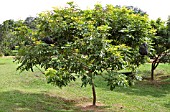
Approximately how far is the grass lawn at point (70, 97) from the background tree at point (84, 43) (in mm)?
967

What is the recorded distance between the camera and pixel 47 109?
8.69m

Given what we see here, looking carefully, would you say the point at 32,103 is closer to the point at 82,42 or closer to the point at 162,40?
the point at 82,42

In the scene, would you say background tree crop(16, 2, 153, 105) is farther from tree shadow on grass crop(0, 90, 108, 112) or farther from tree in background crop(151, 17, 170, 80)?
tree in background crop(151, 17, 170, 80)

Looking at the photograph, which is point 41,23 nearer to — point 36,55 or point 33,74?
point 36,55

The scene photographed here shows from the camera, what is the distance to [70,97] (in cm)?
1094

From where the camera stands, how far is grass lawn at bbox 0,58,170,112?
9.16m

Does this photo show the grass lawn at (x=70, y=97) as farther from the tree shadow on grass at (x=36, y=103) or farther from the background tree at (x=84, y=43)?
the background tree at (x=84, y=43)

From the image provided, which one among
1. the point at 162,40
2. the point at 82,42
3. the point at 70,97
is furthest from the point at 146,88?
the point at 82,42

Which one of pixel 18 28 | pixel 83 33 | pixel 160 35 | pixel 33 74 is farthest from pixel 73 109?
pixel 160 35

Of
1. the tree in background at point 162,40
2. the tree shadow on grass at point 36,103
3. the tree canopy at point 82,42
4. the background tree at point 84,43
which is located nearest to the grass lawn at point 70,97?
the tree shadow on grass at point 36,103

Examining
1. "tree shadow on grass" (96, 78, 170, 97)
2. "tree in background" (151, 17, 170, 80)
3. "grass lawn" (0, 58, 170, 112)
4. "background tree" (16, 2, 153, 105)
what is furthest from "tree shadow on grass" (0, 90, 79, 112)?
"tree in background" (151, 17, 170, 80)

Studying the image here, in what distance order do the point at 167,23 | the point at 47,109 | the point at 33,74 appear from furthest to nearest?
A: the point at 167,23
the point at 33,74
the point at 47,109

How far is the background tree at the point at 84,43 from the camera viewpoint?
802cm

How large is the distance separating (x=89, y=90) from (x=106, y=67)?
451 cm
